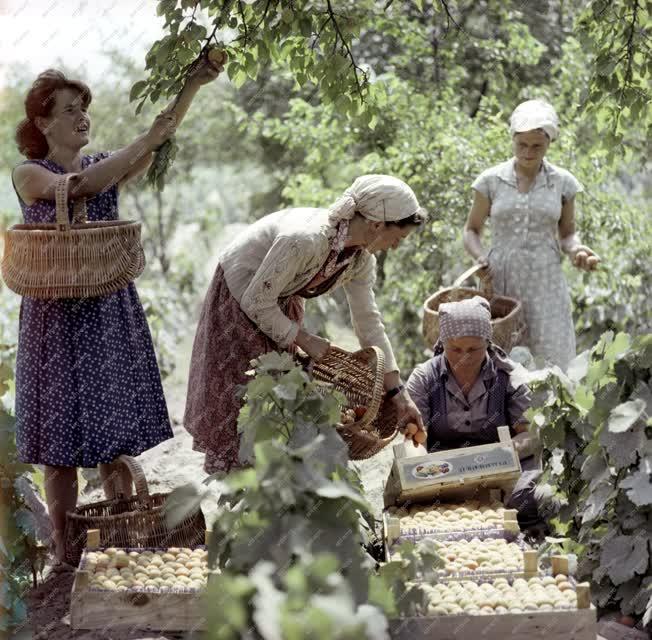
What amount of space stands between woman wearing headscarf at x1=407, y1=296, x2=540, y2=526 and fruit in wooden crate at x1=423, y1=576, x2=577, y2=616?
0.92 meters

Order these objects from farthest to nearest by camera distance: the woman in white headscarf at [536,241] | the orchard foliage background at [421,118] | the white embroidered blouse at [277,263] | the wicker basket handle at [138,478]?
the woman in white headscarf at [536,241], the orchard foliage background at [421,118], the wicker basket handle at [138,478], the white embroidered blouse at [277,263]

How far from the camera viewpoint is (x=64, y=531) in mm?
3781

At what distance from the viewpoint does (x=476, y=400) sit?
4.00 metres

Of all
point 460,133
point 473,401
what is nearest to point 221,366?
point 473,401

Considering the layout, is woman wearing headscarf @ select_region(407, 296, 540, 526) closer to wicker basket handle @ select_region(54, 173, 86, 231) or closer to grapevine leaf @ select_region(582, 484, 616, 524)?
grapevine leaf @ select_region(582, 484, 616, 524)

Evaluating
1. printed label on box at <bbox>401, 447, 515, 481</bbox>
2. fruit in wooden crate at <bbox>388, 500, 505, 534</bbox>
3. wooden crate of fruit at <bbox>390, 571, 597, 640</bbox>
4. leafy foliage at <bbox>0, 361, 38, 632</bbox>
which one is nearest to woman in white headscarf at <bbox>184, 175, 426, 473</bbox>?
printed label on box at <bbox>401, 447, 515, 481</bbox>

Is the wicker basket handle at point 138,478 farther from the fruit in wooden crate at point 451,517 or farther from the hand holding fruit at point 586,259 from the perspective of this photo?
the hand holding fruit at point 586,259

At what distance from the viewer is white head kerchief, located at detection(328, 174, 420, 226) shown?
3.39 meters

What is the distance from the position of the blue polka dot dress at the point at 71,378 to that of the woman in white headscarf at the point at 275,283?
11.1 inches

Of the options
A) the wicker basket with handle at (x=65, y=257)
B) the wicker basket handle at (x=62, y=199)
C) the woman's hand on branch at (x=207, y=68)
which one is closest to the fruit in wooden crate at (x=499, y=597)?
the wicker basket with handle at (x=65, y=257)

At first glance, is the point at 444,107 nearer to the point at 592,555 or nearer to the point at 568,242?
the point at 568,242

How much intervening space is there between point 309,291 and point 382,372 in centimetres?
38

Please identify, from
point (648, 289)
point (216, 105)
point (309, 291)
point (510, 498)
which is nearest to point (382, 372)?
point (309, 291)

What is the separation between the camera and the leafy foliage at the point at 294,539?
1.86 metres
